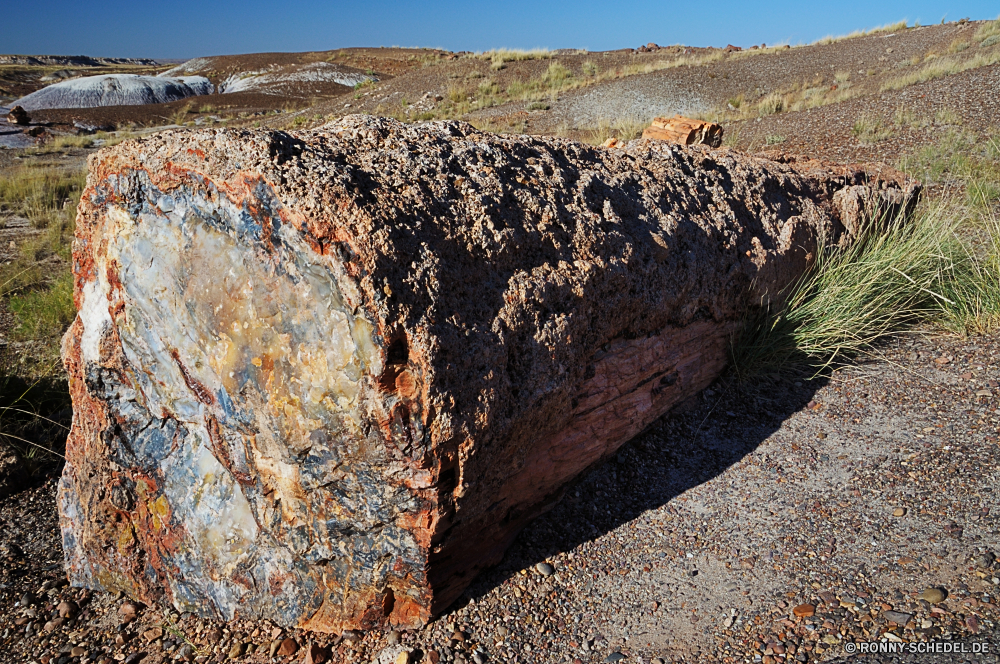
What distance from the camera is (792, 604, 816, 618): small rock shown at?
1.93 m

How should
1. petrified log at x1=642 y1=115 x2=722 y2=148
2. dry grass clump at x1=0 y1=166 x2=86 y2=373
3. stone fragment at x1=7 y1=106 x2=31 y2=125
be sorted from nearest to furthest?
1. dry grass clump at x1=0 y1=166 x2=86 y2=373
2. petrified log at x1=642 y1=115 x2=722 y2=148
3. stone fragment at x1=7 y1=106 x2=31 y2=125

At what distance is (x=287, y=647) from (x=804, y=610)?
1549 mm

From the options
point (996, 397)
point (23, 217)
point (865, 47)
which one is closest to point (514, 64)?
point (865, 47)

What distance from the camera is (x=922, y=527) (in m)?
2.22

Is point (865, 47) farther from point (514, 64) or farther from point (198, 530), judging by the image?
point (198, 530)

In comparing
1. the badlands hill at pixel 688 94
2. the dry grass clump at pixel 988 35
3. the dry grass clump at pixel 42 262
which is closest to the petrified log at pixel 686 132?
the badlands hill at pixel 688 94

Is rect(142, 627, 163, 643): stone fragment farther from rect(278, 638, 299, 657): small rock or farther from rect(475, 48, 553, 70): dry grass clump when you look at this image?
rect(475, 48, 553, 70): dry grass clump

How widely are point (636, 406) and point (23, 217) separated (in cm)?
898

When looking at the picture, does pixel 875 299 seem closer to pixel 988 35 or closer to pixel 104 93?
pixel 988 35

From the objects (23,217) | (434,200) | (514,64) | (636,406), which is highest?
(514,64)

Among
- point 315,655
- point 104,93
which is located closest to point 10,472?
point 315,655

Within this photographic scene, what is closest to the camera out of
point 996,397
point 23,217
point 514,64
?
point 996,397

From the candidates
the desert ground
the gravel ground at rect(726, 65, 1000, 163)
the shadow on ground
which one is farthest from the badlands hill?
the shadow on ground

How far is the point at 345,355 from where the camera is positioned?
180 cm
